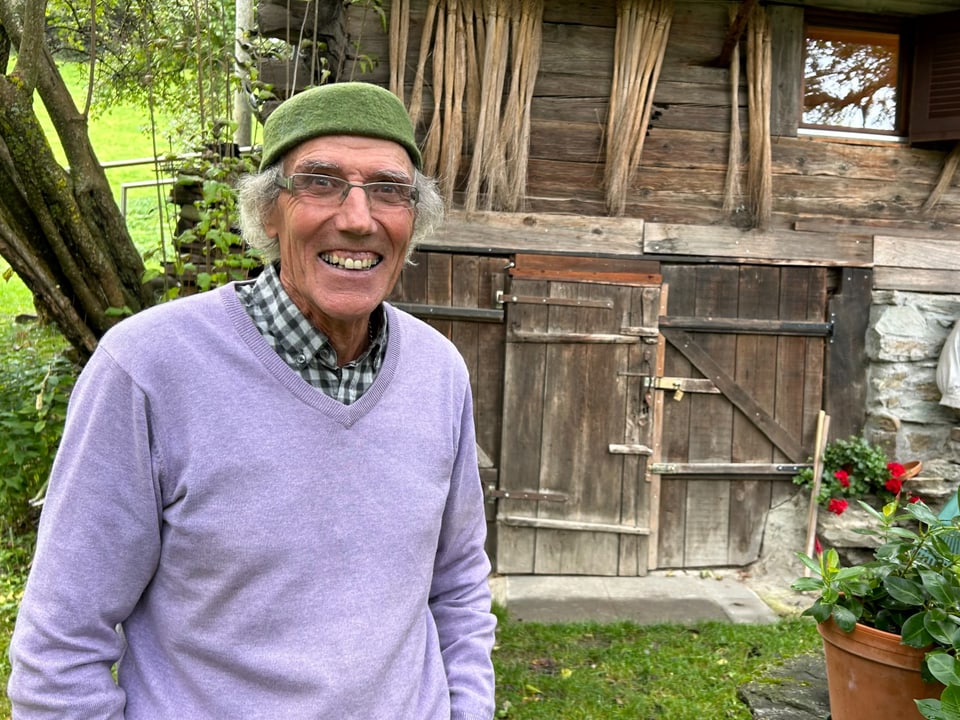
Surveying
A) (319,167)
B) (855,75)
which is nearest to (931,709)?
(319,167)

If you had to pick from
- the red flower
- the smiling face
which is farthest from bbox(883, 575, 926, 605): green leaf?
the red flower

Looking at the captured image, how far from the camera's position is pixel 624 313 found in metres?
5.03

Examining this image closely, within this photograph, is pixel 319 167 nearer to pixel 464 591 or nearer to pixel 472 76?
pixel 464 591

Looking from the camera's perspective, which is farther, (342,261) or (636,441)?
(636,441)

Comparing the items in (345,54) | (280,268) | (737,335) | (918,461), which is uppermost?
(345,54)

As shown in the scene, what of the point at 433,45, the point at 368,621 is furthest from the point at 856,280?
the point at 368,621

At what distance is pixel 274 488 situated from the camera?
3.96 feet

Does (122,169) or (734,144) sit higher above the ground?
(122,169)

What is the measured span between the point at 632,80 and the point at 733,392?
79.2 inches

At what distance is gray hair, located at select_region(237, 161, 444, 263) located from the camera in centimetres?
141

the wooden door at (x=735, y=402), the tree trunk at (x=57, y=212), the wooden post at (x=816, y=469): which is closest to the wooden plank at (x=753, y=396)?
the wooden door at (x=735, y=402)

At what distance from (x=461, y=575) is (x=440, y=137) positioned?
358 cm

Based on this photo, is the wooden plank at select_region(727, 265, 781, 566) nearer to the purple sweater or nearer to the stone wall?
the stone wall

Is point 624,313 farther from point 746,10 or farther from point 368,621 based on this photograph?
point 368,621
